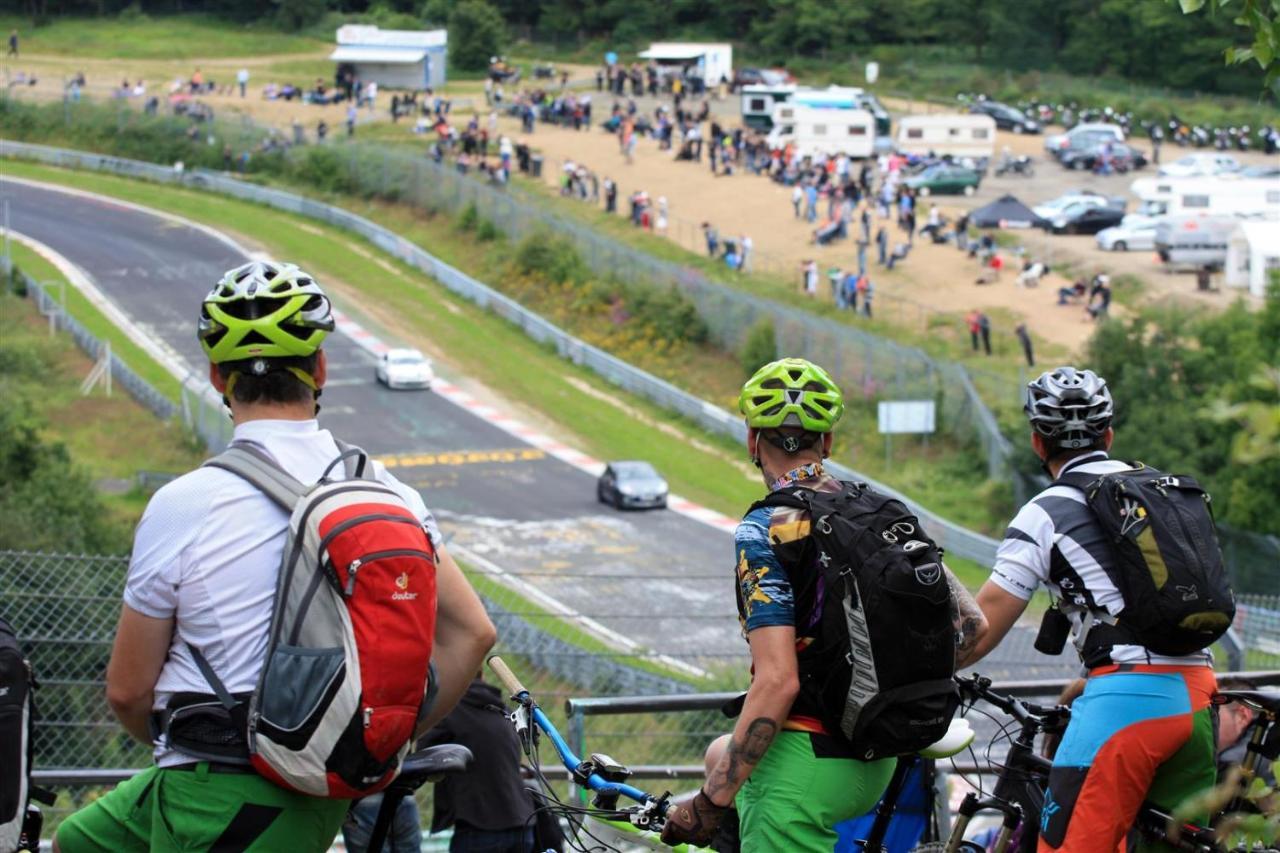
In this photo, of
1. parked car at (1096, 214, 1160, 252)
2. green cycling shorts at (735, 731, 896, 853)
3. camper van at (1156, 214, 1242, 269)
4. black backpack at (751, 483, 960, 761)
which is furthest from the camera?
Result: parked car at (1096, 214, 1160, 252)

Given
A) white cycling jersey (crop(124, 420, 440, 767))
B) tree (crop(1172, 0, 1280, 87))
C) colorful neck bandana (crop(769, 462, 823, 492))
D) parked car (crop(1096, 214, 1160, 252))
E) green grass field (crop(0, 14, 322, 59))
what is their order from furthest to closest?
1. green grass field (crop(0, 14, 322, 59))
2. parked car (crop(1096, 214, 1160, 252))
3. colorful neck bandana (crop(769, 462, 823, 492))
4. white cycling jersey (crop(124, 420, 440, 767))
5. tree (crop(1172, 0, 1280, 87))

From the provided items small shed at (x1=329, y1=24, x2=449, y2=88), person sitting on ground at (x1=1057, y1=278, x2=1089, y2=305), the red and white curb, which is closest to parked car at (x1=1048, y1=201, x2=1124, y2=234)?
person sitting on ground at (x1=1057, y1=278, x2=1089, y2=305)

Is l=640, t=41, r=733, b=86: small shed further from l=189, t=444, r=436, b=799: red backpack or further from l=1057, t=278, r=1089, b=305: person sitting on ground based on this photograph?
l=189, t=444, r=436, b=799: red backpack

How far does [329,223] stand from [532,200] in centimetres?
752

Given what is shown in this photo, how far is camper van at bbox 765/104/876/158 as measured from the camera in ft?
253

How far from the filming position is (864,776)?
4.48 meters

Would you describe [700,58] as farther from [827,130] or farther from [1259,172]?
[1259,172]

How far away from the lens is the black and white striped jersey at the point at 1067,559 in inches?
201

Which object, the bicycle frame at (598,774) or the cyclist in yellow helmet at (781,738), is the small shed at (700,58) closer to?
the bicycle frame at (598,774)

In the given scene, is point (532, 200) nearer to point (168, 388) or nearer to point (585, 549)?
point (168, 388)

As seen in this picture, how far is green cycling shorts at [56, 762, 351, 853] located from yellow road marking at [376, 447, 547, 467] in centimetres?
3530

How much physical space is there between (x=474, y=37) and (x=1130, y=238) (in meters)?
48.8

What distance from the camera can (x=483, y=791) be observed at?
19.0ft

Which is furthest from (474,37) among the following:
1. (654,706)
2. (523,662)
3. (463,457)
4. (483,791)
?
(483,791)
